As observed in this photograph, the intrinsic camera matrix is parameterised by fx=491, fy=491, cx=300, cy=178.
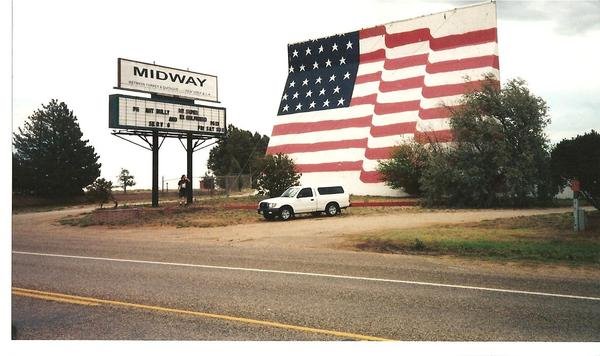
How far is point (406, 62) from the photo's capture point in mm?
35281

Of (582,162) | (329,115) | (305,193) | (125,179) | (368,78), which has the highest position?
(368,78)

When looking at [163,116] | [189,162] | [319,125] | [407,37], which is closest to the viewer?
[163,116]

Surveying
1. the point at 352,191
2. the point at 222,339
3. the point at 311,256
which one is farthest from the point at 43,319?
the point at 352,191

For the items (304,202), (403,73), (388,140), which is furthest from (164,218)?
(403,73)

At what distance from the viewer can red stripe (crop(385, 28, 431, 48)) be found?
1367 inches

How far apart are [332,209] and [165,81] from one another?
502 inches

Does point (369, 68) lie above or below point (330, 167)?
above

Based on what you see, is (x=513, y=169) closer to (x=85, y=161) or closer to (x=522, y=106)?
(x=522, y=106)

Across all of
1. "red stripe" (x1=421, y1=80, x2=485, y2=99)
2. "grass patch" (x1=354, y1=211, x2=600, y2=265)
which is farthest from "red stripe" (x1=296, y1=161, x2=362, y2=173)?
"grass patch" (x1=354, y1=211, x2=600, y2=265)

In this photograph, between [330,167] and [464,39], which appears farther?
[330,167]

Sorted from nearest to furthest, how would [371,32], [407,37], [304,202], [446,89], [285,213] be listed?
[285,213]
[304,202]
[446,89]
[407,37]
[371,32]

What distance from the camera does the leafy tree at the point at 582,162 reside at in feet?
45.8

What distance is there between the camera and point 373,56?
3706 centimetres

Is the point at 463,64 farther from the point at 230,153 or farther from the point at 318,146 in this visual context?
the point at 230,153
